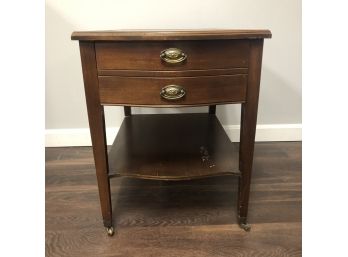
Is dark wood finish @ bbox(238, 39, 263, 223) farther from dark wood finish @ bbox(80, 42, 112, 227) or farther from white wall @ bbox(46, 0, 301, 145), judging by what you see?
white wall @ bbox(46, 0, 301, 145)

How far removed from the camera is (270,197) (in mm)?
1231

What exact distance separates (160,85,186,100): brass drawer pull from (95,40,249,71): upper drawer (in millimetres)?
55

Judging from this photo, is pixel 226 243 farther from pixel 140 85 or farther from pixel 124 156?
pixel 140 85

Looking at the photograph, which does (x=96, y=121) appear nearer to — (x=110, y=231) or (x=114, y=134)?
(x=110, y=231)

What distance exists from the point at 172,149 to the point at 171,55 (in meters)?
0.43

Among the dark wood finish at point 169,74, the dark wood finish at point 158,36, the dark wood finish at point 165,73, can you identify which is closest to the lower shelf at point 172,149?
the dark wood finish at point 169,74

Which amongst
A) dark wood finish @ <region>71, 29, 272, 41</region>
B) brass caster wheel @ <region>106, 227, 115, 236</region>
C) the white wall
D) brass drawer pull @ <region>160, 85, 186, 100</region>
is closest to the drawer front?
brass drawer pull @ <region>160, 85, 186, 100</region>

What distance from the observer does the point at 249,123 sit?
0.93 meters

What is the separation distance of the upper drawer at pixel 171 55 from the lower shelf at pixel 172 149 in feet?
1.16

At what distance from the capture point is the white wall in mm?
1428

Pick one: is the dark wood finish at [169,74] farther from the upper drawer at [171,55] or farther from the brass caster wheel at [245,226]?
the brass caster wheel at [245,226]

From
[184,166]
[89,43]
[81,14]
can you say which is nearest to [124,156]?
[184,166]

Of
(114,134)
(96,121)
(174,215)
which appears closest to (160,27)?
(114,134)
